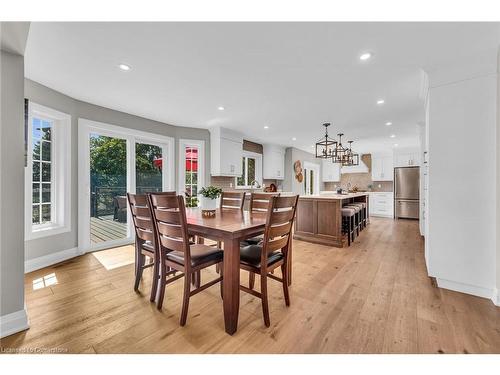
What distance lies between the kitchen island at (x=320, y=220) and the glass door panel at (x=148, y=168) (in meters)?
2.92

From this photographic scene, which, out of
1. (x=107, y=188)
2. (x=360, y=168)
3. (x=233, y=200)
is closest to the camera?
(x=233, y=200)

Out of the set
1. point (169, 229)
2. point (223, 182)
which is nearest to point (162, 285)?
point (169, 229)

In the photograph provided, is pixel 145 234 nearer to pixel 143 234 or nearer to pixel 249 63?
pixel 143 234

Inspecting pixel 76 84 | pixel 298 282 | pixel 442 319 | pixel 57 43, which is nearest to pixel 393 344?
pixel 442 319

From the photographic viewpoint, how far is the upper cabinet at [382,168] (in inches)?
297

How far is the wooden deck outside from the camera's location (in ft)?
11.5

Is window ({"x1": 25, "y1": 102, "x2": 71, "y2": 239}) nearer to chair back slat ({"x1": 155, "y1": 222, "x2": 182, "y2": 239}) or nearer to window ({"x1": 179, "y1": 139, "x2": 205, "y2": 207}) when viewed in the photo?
window ({"x1": 179, "y1": 139, "x2": 205, "y2": 207})

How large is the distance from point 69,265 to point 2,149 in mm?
1957

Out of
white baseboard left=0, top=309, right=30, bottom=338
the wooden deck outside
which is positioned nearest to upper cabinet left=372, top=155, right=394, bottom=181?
the wooden deck outside

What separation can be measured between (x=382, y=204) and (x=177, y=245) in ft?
25.3

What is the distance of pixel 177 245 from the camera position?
170cm

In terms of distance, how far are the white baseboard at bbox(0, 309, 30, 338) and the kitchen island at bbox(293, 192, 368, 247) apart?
376 centimetres

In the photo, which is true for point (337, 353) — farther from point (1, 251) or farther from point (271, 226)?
point (1, 251)

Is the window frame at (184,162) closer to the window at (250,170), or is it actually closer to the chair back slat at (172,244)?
the window at (250,170)
